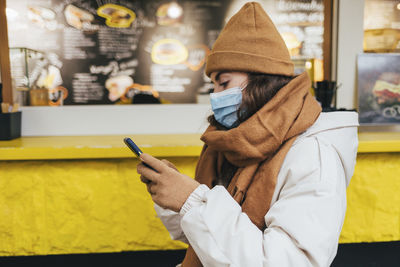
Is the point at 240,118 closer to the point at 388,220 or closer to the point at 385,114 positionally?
the point at 388,220

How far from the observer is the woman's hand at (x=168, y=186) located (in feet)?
2.94

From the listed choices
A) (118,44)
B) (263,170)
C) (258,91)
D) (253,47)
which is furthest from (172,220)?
(118,44)

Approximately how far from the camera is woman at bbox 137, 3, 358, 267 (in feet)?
2.68

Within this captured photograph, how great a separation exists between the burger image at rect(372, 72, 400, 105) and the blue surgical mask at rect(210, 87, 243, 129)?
1.61m

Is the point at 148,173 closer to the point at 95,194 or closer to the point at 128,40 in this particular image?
the point at 95,194

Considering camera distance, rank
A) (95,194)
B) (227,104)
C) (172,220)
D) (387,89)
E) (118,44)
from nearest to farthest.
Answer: (227,104), (172,220), (95,194), (387,89), (118,44)

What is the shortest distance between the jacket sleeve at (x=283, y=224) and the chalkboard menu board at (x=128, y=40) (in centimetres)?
299

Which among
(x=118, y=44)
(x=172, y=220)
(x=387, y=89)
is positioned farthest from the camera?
(x=118, y=44)

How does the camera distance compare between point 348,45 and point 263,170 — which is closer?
point 263,170

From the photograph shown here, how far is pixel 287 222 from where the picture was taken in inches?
32.5

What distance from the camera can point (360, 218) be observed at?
1.97m

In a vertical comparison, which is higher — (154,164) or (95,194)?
(154,164)

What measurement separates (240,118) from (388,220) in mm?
1483

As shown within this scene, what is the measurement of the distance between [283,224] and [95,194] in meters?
1.34
